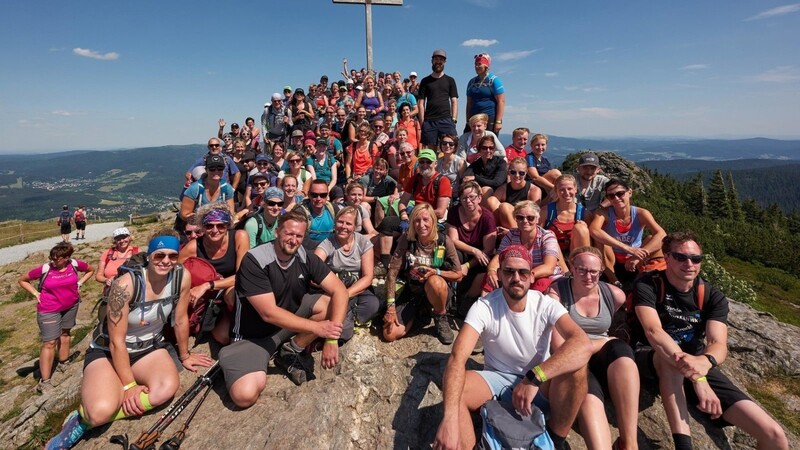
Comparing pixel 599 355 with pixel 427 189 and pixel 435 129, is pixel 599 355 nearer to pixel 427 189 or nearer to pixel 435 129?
pixel 427 189

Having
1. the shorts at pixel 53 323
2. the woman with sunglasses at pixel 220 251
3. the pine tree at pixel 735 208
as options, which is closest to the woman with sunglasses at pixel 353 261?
the woman with sunglasses at pixel 220 251

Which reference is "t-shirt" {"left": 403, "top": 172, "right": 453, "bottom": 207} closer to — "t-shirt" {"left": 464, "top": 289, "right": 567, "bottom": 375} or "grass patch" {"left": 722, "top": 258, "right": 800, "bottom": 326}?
"t-shirt" {"left": 464, "top": 289, "right": 567, "bottom": 375}

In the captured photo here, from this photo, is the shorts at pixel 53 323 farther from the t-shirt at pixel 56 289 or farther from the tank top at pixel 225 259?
the tank top at pixel 225 259

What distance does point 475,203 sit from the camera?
263 inches

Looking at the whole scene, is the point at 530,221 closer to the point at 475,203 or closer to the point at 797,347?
the point at 475,203

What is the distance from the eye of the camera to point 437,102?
37.5 ft

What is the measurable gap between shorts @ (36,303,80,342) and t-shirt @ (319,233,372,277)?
23.4ft

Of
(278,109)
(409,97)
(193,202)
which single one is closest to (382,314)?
(193,202)

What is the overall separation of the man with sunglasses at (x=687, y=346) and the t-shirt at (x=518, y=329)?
4.54 ft

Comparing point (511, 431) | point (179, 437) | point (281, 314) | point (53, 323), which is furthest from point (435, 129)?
point (53, 323)

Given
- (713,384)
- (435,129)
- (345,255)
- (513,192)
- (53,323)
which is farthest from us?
(435,129)

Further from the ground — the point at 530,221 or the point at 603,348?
the point at 530,221

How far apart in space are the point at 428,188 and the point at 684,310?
16.8 feet

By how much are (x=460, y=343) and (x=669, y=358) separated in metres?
2.56
